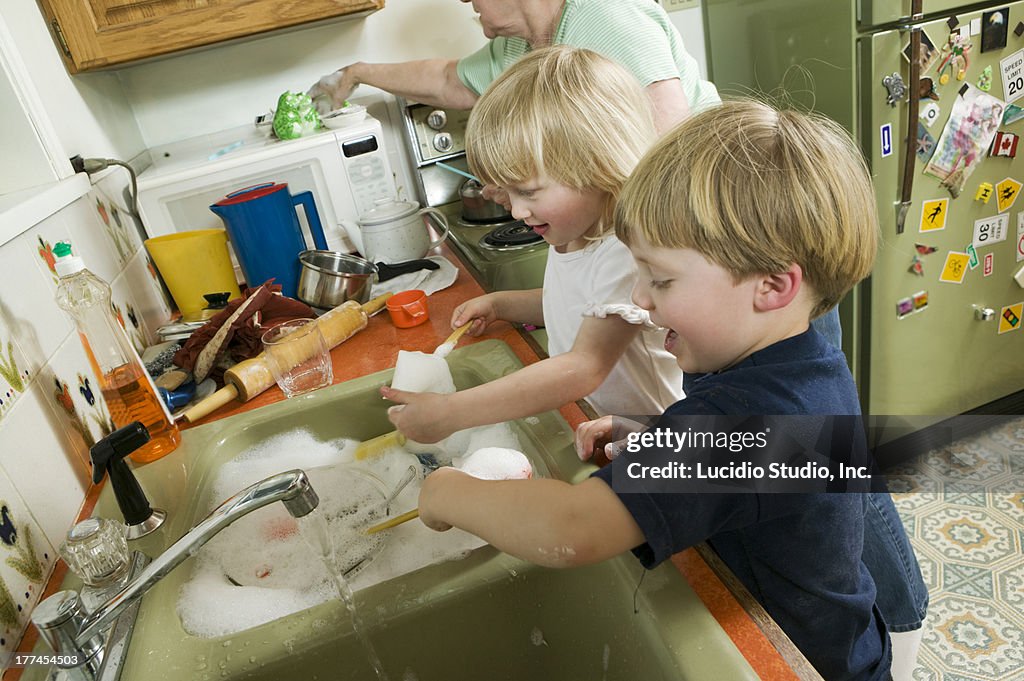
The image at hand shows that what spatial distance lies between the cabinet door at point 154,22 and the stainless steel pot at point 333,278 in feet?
1.89

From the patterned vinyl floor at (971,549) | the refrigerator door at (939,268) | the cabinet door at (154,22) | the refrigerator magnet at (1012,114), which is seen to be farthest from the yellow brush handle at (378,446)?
the refrigerator magnet at (1012,114)

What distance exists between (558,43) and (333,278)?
67 centimetres

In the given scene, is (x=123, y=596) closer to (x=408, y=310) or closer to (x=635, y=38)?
(x=408, y=310)

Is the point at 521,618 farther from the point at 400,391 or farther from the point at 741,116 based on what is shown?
the point at 741,116

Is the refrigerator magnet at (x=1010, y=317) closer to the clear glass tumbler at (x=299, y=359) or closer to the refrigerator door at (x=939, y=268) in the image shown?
the refrigerator door at (x=939, y=268)

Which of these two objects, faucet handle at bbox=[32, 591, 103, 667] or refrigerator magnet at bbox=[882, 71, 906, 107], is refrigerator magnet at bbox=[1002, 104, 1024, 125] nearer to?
refrigerator magnet at bbox=[882, 71, 906, 107]

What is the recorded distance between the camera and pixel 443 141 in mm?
1987

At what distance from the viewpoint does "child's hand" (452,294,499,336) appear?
1.22 meters

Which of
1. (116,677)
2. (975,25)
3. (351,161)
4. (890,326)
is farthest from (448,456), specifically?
(975,25)

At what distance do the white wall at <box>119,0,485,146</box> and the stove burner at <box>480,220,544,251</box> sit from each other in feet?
2.25

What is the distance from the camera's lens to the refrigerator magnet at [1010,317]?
1.97 meters

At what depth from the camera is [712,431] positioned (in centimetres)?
61

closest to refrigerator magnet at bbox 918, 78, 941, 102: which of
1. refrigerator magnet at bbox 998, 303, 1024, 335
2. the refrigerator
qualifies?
the refrigerator

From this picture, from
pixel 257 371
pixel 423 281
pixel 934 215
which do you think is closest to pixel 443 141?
pixel 423 281
